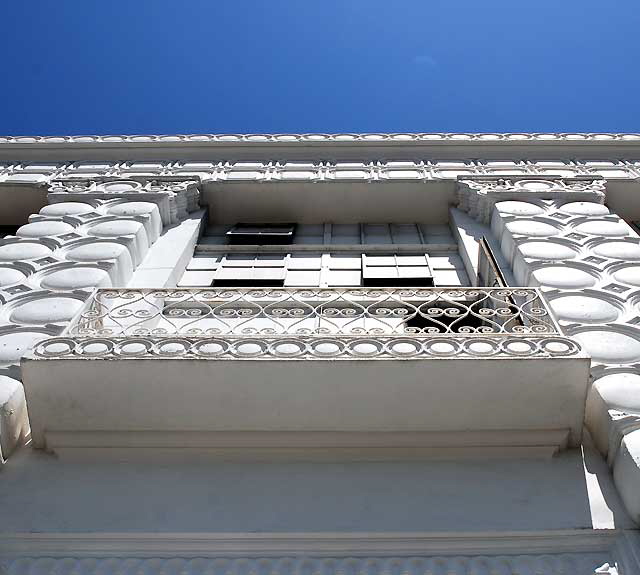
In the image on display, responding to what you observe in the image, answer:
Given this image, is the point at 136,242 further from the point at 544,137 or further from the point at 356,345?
the point at 544,137

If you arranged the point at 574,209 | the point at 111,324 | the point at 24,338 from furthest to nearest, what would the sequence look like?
the point at 574,209 < the point at 111,324 < the point at 24,338

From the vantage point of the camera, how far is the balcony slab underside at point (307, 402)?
5898mm

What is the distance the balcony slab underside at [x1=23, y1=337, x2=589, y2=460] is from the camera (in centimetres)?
590

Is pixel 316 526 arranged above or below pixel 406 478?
below

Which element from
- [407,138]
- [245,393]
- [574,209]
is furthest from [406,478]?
[407,138]

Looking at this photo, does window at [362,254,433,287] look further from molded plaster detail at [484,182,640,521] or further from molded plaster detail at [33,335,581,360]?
molded plaster detail at [33,335,581,360]

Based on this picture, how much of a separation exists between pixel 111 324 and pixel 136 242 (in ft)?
7.41

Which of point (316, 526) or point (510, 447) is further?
point (510, 447)

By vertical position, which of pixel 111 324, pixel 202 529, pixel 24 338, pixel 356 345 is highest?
pixel 111 324

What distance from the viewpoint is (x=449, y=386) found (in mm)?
5945

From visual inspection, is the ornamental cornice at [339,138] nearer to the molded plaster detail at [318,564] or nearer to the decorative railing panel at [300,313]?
the decorative railing panel at [300,313]

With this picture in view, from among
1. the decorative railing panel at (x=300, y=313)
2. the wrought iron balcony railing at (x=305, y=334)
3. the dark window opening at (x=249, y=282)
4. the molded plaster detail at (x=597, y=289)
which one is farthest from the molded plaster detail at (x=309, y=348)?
the dark window opening at (x=249, y=282)

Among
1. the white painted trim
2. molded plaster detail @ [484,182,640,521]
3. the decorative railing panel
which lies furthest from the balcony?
the white painted trim

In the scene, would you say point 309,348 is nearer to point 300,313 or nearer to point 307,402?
point 307,402
